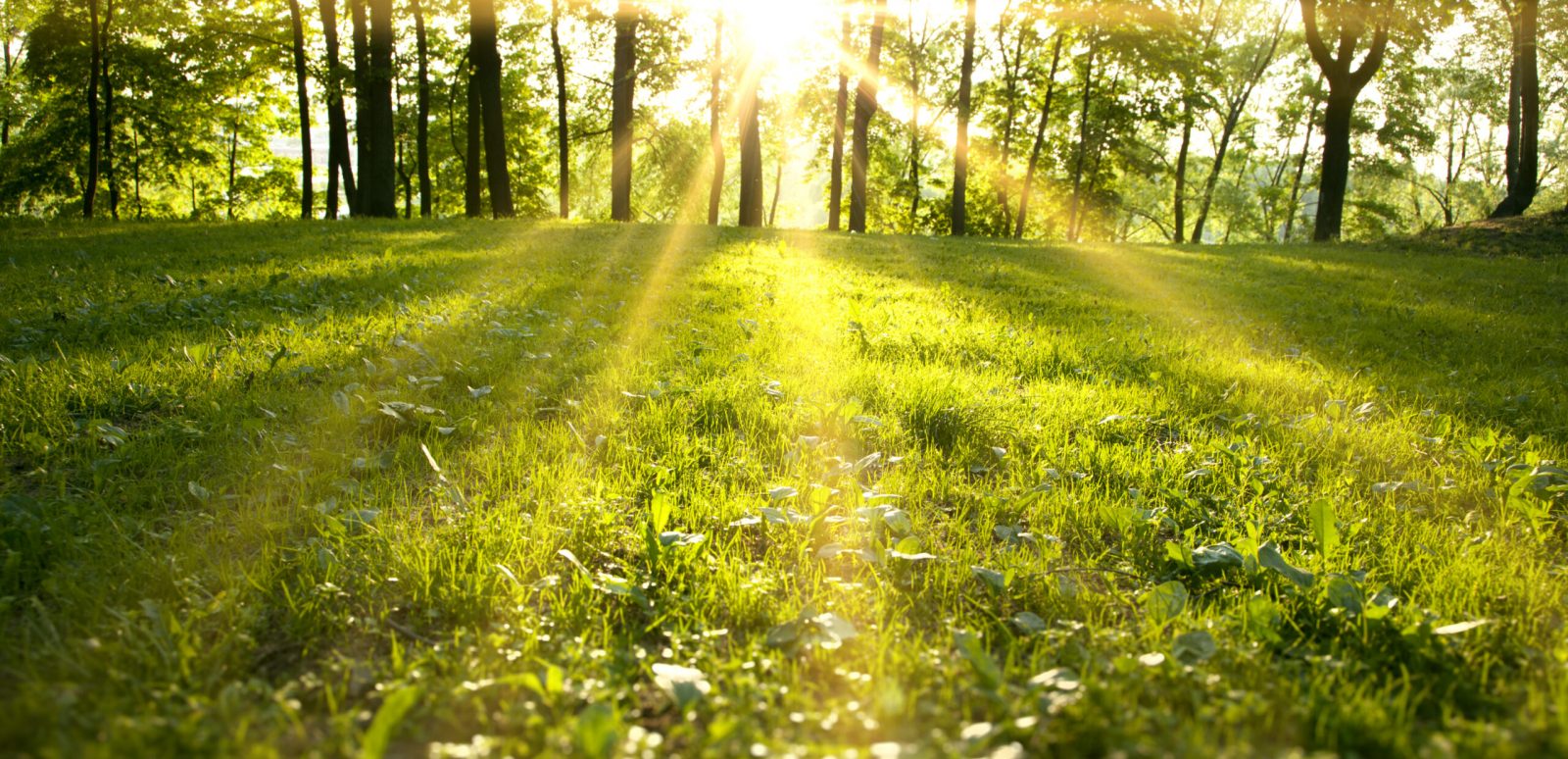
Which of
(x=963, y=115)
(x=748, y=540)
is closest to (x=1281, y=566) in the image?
(x=748, y=540)

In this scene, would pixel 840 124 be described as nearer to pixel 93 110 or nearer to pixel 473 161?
pixel 473 161

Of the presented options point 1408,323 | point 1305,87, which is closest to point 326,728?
point 1408,323

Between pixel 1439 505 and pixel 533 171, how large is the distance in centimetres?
4060

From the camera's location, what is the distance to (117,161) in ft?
98.8

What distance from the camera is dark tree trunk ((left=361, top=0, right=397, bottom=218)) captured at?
49.9ft

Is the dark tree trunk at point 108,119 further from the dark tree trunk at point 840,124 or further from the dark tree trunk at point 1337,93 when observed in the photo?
the dark tree trunk at point 1337,93

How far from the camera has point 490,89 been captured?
16.7m

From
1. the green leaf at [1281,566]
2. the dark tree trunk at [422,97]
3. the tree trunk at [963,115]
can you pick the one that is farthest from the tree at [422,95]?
the green leaf at [1281,566]

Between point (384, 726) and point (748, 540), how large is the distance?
1.32 m

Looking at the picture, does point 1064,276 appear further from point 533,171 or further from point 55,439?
point 533,171

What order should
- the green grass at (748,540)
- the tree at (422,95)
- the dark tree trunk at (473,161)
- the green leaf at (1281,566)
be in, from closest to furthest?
the green grass at (748,540), the green leaf at (1281,566), the tree at (422,95), the dark tree trunk at (473,161)

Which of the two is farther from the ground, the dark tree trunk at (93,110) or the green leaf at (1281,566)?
the dark tree trunk at (93,110)

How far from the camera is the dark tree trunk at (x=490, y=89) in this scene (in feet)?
53.2

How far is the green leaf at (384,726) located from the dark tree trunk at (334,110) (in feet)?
58.6
